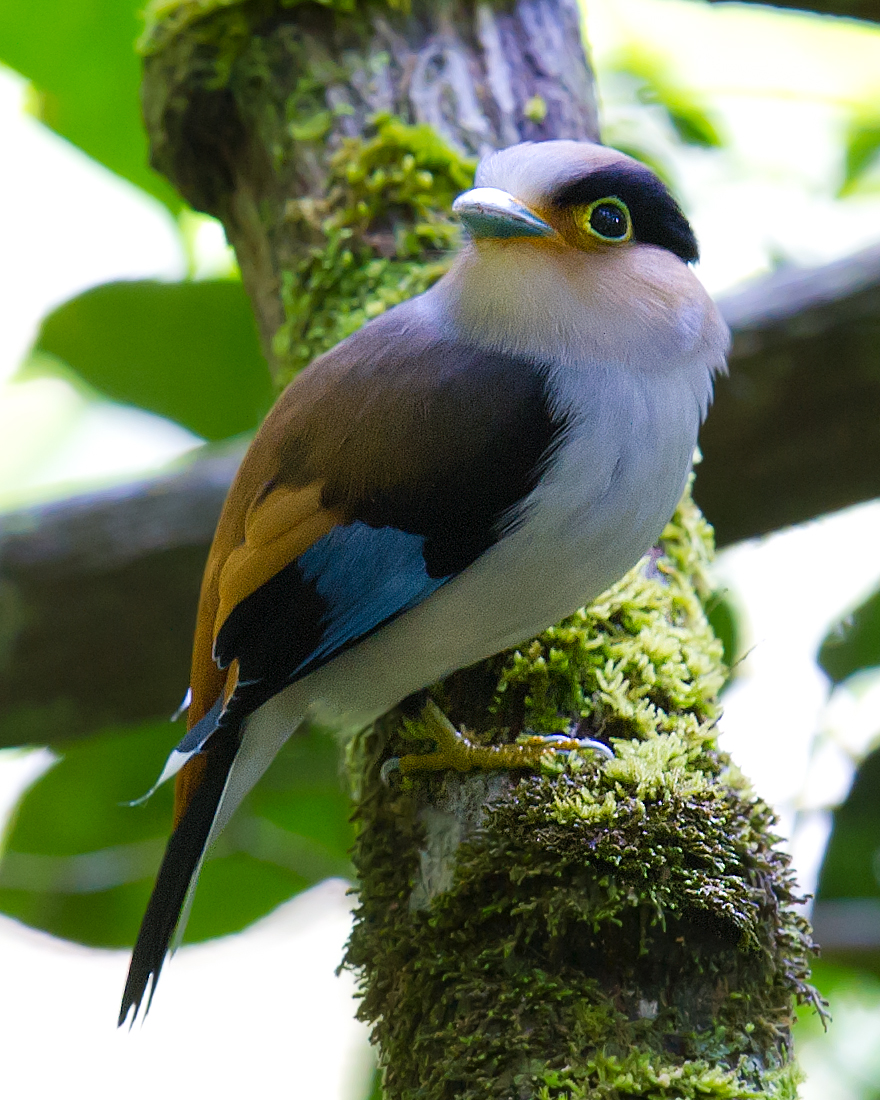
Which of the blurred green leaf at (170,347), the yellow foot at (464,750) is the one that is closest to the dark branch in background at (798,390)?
the blurred green leaf at (170,347)

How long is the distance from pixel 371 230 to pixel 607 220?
759mm

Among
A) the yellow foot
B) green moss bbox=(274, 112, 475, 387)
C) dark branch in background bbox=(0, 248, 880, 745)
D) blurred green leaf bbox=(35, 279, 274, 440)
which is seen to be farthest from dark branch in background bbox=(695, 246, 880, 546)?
the yellow foot

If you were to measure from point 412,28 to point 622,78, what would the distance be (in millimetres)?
1228

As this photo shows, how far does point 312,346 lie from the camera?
8.29ft

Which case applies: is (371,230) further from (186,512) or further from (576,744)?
(576,744)

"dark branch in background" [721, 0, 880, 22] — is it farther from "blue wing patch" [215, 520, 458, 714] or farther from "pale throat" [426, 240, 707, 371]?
"blue wing patch" [215, 520, 458, 714]

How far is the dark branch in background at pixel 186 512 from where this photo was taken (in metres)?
3.02

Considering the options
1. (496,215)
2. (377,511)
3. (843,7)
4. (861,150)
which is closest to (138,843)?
(377,511)

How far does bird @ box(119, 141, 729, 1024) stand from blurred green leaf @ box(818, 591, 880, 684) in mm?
1083

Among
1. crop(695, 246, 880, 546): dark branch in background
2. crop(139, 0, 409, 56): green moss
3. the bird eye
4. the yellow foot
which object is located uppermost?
crop(139, 0, 409, 56): green moss

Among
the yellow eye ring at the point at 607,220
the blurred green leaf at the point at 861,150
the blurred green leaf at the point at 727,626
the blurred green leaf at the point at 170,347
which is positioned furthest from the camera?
the blurred green leaf at the point at 861,150

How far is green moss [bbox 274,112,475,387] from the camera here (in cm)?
250

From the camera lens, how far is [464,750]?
1.82 meters

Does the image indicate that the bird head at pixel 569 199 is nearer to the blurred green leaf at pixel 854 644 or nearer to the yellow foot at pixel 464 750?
the yellow foot at pixel 464 750
